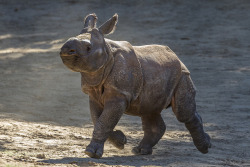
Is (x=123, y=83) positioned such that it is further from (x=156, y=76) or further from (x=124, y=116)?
(x=124, y=116)

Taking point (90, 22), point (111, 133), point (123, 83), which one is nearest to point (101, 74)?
point (123, 83)

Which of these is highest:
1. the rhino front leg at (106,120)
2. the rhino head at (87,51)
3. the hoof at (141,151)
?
the rhino head at (87,51)

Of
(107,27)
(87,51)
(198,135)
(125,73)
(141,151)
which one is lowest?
(141,151)

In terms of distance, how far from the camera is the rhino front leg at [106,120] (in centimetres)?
653

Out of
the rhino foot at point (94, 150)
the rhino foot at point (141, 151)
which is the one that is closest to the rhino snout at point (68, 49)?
the rhino foot at point (94, 150)

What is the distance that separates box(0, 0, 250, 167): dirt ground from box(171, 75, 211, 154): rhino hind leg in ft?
0.71

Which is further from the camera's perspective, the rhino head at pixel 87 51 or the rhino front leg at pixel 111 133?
the rhino front leg at pixel 111 133

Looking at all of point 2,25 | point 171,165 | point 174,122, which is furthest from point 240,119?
point 2,25

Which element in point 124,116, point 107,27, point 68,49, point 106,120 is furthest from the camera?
point 124,116

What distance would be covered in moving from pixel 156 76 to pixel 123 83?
58cm

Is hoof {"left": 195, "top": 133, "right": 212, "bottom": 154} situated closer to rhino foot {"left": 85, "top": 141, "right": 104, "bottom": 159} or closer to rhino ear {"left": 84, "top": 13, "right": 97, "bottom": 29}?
rhino foot {"left": 85, "top": 141, "right": 104, "bottom": 159}

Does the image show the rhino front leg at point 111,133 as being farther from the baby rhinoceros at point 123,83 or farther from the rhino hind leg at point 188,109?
the rhino hind leg at point 188,109

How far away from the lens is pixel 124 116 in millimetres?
10344

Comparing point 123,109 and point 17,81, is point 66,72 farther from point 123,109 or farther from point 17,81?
point 123,109
